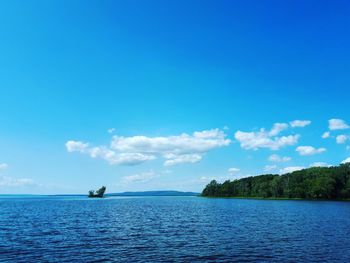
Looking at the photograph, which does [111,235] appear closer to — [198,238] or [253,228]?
[198,238]

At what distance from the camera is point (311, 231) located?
6544cm

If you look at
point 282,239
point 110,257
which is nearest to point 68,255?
point 110,257

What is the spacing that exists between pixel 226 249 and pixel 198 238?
10598 millimetres

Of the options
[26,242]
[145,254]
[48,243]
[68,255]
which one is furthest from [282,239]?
[26,242]

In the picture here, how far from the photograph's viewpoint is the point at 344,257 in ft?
135

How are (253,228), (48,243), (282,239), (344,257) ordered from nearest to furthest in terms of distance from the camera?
(344,257) < (48,243) < (282,239) < (253,228)

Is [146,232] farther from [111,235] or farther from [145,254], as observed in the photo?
[145,254]

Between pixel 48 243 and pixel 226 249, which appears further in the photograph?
pixel 48 243

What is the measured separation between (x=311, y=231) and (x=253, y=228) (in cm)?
1152

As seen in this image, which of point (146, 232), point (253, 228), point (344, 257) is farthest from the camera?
point (253, 228)

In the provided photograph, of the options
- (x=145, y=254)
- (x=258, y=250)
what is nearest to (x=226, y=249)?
(x=258, y=250)

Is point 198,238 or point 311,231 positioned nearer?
point 198,238

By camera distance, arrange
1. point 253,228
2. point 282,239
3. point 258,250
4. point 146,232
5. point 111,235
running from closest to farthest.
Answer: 1. point 258,250
2. point 282,239
3. point 111,235
4. point 146,232
5. point 253,228

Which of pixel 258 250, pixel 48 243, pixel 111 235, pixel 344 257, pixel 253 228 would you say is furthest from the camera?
pixel 253 228
